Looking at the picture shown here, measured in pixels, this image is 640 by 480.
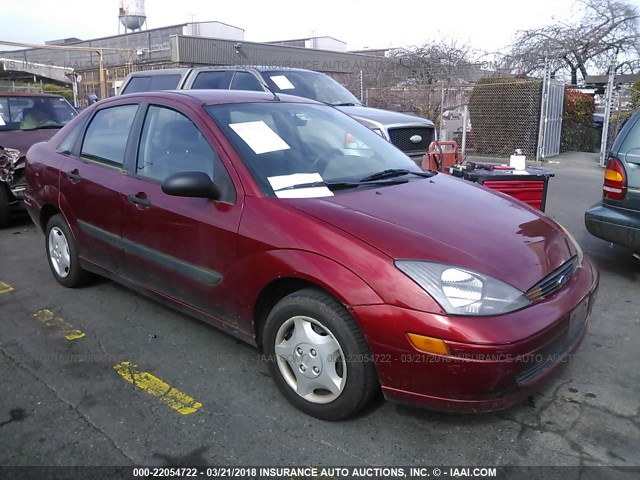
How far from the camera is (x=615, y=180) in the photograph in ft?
15.5

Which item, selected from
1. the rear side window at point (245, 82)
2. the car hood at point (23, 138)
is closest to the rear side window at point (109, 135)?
the car hood at point (23, 138)

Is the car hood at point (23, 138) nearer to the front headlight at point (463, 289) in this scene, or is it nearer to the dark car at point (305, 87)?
the dark car at point (305, 87)

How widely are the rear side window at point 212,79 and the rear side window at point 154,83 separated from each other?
33 cm

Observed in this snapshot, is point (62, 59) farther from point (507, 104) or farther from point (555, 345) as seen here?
point (555, 345)

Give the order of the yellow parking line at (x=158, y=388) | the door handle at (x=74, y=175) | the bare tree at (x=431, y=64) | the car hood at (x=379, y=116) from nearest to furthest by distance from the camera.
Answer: the yellow parking line at (x=158, y=388)
the door handle at (x=74, y=175)
the car hood at (x=379, y=116)
the bare tree at (x=431, y=64)

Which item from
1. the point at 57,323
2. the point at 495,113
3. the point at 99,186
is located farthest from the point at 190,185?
the point at 495,113

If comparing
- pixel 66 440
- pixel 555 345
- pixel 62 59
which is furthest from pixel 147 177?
pixel 62 59

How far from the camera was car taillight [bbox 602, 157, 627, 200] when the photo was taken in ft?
15.3

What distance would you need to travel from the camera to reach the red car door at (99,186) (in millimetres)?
3924

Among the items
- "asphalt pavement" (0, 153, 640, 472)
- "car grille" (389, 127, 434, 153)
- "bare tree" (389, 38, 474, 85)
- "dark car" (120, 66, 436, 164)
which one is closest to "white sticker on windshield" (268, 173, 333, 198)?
"asphalt pavement" (0, 153, 640, 472)

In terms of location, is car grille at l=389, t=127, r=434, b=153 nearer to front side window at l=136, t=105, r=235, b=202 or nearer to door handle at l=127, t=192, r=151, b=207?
front side window at l=136, t=105, r=235, b=202

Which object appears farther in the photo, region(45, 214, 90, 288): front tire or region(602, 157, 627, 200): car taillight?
region(602, 157, 627, 200): car taillight

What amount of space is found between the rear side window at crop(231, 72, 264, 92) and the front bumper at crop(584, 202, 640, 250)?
484 cm

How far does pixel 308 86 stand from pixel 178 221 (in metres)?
5.45
